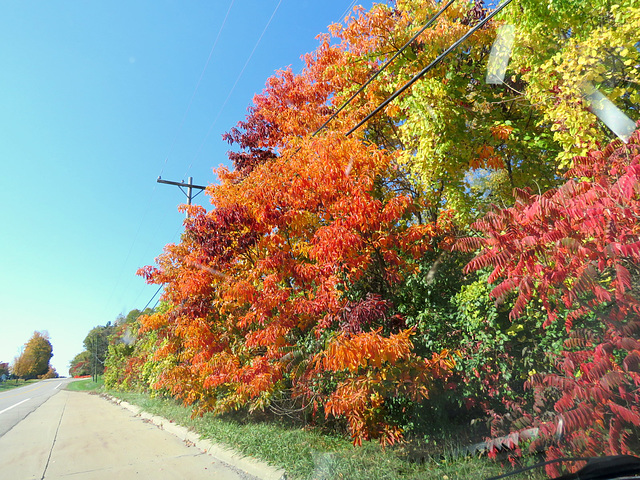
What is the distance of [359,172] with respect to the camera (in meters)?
6.53

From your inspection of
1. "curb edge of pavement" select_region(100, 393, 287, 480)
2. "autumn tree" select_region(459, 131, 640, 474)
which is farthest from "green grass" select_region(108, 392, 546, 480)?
"autumn tree" select_region(459, 131, 640, 474)

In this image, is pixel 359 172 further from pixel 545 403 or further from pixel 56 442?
pixel 56 442

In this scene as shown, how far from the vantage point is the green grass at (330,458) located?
5016mm

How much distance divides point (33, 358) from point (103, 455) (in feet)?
347

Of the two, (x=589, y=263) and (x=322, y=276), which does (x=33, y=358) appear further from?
(x=589, y=263)

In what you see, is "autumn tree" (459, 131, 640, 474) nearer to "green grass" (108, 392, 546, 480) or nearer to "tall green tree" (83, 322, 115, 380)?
"green grass" (108, 392, 546, 480)

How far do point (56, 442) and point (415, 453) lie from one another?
8.48m

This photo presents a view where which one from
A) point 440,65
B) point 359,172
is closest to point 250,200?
point 359,172

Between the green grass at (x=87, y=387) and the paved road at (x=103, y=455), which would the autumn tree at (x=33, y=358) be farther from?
the paved road at (x=103, y=455)

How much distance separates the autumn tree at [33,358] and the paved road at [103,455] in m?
99.2

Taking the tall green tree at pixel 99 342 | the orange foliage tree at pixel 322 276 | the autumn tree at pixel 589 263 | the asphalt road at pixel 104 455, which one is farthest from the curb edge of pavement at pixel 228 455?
the tall green tree at pixel 99 342

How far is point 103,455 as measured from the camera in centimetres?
760

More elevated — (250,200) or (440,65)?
(440,65)

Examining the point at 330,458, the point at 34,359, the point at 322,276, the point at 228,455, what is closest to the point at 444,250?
the point at 322,276
